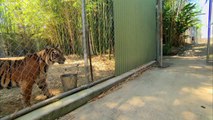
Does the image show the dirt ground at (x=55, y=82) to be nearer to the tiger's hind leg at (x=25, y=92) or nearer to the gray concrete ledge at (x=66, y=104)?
the tiger's hind leg at (x=25, y=92)

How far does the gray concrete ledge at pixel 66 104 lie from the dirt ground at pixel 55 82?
33 centimetres

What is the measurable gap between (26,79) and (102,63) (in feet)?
9.24

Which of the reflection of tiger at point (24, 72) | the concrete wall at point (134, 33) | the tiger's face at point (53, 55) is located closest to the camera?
the reflection of tiger at point (24, 72)

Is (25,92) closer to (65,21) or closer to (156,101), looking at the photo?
(156,101)

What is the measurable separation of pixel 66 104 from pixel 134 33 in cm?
260

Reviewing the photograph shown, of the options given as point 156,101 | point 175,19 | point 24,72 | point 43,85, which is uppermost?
point 175,19

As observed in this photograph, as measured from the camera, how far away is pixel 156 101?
2818mm

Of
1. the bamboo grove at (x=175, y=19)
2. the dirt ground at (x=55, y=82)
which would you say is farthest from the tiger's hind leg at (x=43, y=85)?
the bamboo grove at (x=175, y=19)

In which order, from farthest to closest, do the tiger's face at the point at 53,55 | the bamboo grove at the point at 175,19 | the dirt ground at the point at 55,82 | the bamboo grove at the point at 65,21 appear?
the bamboo grove at the point at 175,19 < the bamboo grove at the point at 65,21 < the tiger's face at the point at 53,55 < the dirt ground at the point at 55,82

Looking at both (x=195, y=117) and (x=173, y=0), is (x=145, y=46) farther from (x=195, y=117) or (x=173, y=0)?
(x=173, y=0)

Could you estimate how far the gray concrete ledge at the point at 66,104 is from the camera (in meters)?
2.12

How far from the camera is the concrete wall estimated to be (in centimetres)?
380

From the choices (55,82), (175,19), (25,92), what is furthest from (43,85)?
(175,19)

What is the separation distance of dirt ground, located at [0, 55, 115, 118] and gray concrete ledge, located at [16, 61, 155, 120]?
326 millimetres
